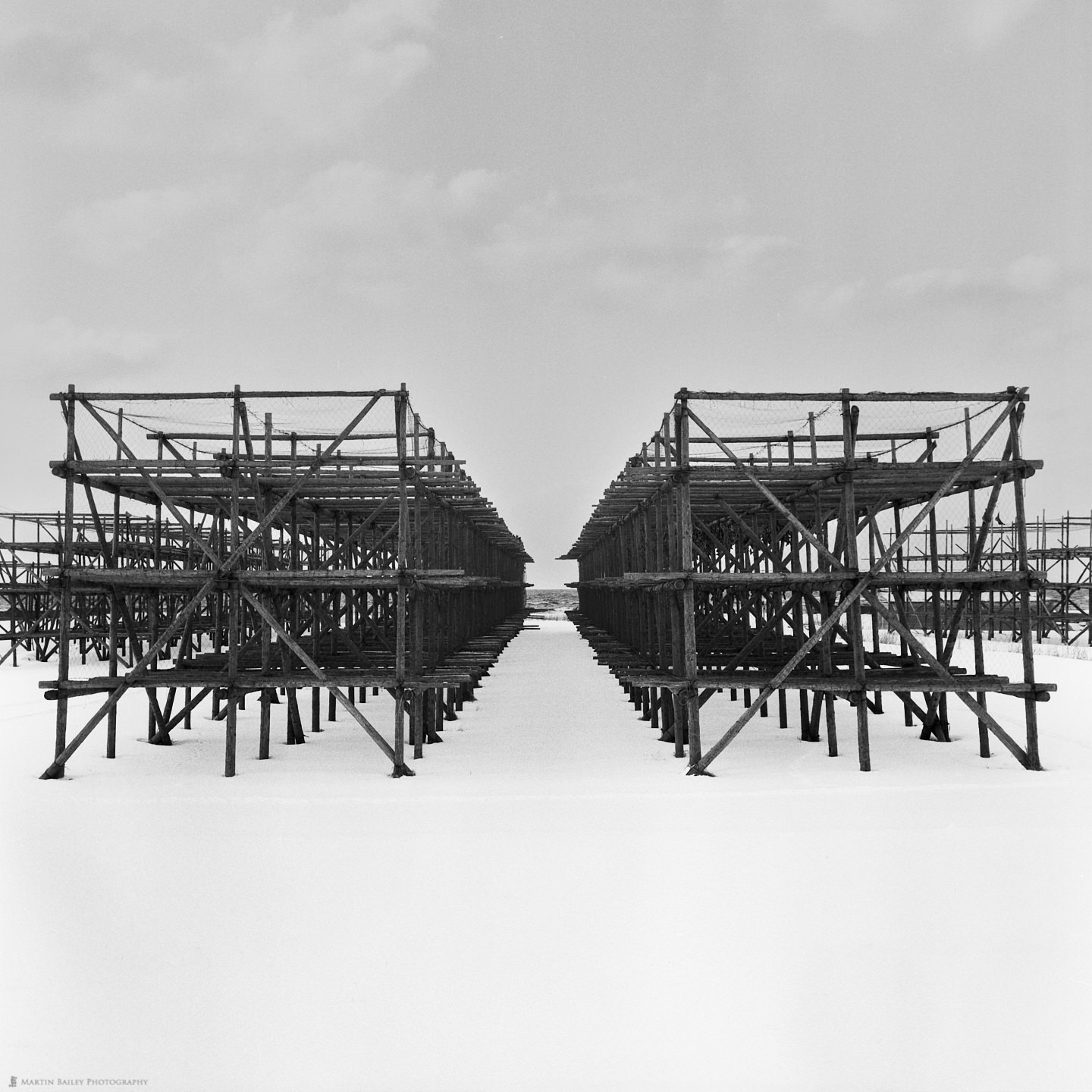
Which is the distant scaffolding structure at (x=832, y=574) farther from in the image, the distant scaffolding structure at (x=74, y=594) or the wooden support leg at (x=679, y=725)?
the distant scaffolding structure at (x=74, y=594)

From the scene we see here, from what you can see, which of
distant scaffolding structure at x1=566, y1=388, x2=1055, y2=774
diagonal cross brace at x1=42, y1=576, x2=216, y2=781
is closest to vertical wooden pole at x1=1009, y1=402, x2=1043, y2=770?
distant scaffolding structure at x1=566, y1=388, x2=1055, y2=774

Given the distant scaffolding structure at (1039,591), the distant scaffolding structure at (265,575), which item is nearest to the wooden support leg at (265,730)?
the distant scaffolding structure at (265,575)

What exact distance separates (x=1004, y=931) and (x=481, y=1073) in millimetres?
4157

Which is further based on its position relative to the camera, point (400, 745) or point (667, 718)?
point (667, 718)

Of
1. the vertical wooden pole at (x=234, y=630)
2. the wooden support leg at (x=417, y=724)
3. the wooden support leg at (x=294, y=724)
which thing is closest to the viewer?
the vertical wooden pole at (x=234, y=630)

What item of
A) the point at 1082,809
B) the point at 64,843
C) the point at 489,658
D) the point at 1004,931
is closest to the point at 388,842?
the point at 64,843

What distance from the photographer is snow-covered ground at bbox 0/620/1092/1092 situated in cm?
500

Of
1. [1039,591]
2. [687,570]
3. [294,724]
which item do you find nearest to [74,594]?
[294,724]

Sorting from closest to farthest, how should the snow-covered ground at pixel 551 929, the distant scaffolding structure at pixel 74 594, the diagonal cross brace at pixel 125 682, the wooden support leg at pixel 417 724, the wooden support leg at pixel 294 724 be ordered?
the snow-covered ground at pixel 551 929 → the diagonal cross brace at pixel 125 682 → the wooden support leg at pixel 417 724 → the wooden support leg at pixel 294 724 → the distant scaffolding structure at pixel 74 594

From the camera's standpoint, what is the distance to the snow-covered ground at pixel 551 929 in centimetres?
500

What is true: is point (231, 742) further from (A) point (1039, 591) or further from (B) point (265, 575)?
(A) point (1039, 591)

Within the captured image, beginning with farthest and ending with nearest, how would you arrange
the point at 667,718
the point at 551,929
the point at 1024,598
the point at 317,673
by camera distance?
the point at 667,718 < the point at 1024,598 < the point at 317,673 < the point at 551,929

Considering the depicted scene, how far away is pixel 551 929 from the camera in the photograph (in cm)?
642

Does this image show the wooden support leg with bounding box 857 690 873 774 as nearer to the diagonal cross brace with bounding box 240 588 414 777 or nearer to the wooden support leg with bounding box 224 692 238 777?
the diagonal cross brace with bounding box 240 588 414 777
